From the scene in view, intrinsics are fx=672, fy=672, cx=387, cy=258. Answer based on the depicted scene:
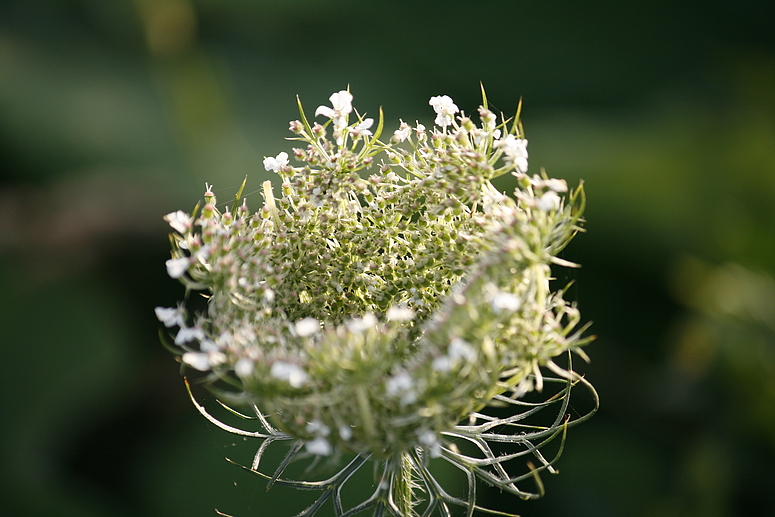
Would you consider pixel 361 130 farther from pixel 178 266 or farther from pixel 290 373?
pixel 290 373

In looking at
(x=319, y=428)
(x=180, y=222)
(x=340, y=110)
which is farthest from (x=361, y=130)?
(x=319, y=428)

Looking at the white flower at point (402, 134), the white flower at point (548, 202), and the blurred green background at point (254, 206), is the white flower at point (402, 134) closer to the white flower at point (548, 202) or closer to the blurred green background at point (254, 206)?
the white flower at point (548, 202)

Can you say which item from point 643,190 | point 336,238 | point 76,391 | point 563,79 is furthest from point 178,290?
point 563,79

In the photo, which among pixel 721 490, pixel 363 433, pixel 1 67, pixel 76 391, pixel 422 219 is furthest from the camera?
pixel 1 67

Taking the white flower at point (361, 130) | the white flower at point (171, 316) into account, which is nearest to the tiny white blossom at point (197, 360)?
the white flower at point (171, 316)

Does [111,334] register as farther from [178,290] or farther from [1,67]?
[1,67]
